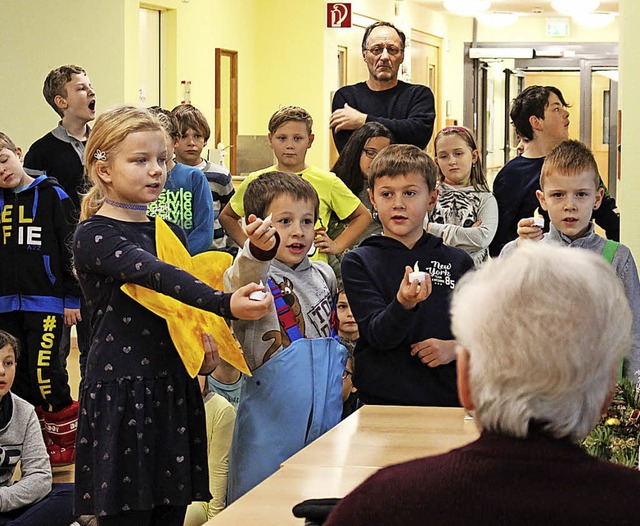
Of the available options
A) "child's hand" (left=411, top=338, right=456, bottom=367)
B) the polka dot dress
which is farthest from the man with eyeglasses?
the polka dot dress

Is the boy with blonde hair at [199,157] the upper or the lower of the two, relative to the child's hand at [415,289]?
upper

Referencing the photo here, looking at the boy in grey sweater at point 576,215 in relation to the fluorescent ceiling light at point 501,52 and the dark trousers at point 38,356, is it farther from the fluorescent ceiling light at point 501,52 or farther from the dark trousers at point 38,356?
the fluorescent ceiling light at point 501,52

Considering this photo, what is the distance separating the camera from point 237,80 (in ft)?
36.6

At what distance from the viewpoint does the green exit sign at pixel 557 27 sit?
53.1ft

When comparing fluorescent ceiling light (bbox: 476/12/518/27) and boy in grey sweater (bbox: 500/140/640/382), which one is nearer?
boy in grey sweater (bbox: 500/140/640/382)

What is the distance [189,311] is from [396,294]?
69cm

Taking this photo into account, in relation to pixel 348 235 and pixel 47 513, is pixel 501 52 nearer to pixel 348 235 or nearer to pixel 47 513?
pixel 348 235

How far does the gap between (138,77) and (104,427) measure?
6.27 metres

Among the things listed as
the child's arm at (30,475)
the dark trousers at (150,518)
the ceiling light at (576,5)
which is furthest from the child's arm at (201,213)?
the ceiling light at (576,5)

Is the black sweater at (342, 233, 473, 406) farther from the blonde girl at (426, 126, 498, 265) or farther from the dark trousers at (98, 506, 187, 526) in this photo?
the blonde girl at (426, 126, 498, 265)

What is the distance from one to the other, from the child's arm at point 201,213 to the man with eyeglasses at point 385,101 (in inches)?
24.1

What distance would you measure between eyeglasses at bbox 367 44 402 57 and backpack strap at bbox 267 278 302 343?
6.66 feet

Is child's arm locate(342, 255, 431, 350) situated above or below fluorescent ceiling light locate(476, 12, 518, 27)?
below

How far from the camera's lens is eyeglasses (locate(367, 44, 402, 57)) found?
4.95m
